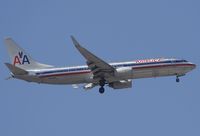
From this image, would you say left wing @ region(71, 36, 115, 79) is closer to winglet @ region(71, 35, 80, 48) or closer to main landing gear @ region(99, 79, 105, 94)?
main landing gear @ region(99, 79, 105, 94)

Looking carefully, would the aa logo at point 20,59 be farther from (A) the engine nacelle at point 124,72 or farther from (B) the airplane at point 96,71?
(A) the engine nacelle at point 124,72

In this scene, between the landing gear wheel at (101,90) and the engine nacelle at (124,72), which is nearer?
the engine nacelle at (124,72)

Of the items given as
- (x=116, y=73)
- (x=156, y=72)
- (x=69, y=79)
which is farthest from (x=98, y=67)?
(x=156, y=72)

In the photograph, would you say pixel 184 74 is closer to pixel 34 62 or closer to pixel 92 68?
pixel 92 68

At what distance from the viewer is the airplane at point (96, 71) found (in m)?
82.3

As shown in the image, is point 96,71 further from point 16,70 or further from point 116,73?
point 16,70

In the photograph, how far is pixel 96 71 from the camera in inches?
3278

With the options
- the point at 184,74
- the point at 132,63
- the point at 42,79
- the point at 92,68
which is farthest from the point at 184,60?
the point at 42,79

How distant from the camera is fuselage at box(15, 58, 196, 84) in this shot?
82562 mm

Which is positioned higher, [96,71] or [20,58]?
[20,58]

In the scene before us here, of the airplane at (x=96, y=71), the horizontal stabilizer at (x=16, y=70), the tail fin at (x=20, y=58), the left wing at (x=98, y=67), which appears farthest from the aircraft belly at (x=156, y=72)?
the horizontal stabilizer at (x=16, y=70)

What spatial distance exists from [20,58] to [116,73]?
568 inches

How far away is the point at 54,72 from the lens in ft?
273

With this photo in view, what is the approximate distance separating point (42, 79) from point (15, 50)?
7599 millimetres
